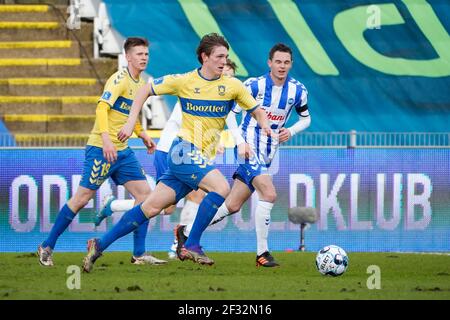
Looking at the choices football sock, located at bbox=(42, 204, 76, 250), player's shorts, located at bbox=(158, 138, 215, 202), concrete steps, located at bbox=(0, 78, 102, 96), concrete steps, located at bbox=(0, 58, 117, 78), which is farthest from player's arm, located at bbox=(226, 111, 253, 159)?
concrete steps, located at bbox=(0, 58, 117, 78)

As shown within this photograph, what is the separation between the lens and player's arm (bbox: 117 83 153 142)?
34.8 feet

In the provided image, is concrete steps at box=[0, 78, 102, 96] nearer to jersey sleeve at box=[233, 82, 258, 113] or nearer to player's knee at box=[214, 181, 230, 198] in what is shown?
jersey sleeve at box=[233, 82, 258, 113]

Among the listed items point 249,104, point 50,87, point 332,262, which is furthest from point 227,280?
point 50,87

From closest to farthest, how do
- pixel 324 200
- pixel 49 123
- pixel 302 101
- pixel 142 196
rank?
pixel 142 196 → pixel 302 101 → pixel 324 200 → pixel 49 123

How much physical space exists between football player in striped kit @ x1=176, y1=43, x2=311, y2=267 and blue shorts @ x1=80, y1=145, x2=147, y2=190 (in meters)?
1.04

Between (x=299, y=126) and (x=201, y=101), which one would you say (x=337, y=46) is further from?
(x=201, y=101)

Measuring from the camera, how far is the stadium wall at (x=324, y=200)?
14.8 m

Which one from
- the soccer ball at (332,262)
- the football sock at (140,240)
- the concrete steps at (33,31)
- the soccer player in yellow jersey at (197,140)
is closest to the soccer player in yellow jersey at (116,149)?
the football sock at (140,240)

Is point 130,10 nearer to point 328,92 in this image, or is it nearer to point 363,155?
point 328,92

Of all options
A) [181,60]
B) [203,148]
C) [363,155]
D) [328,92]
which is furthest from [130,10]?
[203,148]

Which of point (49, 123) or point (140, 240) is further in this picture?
point (49, 123)

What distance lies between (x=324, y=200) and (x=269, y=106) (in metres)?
2.97

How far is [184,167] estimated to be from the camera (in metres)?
10.9

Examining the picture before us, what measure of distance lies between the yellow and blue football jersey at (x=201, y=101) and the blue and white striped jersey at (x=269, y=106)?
1080 millimetres
